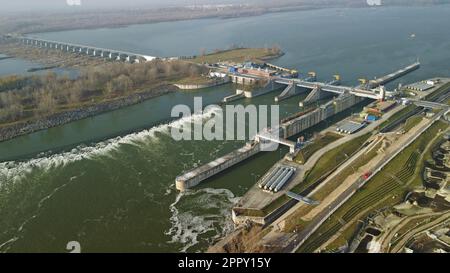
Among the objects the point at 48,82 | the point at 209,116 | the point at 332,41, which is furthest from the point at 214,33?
the point at 209,116

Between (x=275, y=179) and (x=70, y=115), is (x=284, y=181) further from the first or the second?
(x=70, y=115)

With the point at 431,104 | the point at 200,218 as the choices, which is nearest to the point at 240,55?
the point at 431,104

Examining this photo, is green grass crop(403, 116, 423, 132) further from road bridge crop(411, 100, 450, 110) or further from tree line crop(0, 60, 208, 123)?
tree line crop(0, 60, 208, 123)

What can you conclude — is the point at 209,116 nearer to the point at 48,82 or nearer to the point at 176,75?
the point at 176,75

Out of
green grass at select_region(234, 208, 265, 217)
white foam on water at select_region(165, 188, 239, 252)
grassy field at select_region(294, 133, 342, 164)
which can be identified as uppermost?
grassy field at select_region(294, 133, 342, 164)

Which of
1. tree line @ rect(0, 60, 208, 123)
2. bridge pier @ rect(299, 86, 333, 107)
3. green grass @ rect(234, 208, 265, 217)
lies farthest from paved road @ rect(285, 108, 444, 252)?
tree line @ rect(0, 60, 208, 123)

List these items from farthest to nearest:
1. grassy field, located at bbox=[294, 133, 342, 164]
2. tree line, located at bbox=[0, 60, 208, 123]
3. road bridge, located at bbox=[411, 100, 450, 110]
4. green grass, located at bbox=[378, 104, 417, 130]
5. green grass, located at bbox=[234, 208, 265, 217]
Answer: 1. tree line, located at bbox=[0, 60, 208, 123]
2. road bridge, located at bbox=[411, 100, 450, 110]
3. green grass, located at bbox=[378, 104, 417, 130]
4. grassy field, located at bbox=[294, 133, 342, 164]
5. green grass, located at bbox=[234, 208, 265, 217]
